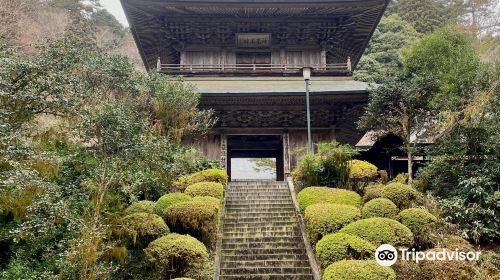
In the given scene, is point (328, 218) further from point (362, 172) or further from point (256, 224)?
point (362, 172)

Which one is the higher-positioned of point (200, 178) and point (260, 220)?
point (200, 178)

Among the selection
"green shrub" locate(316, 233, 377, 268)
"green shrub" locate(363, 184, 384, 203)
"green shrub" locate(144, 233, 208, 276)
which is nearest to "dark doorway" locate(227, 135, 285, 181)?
"green shrub" locate(363, 184, 384, 203)

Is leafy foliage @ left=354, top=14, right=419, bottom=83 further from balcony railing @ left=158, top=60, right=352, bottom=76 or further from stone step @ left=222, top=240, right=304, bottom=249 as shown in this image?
stone step @ left=222, top=240, right=304, bottom=249

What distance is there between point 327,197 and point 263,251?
8.08 feet

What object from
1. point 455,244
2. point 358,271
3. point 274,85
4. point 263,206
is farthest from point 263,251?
point 274,85

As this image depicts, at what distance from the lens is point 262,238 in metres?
10.3

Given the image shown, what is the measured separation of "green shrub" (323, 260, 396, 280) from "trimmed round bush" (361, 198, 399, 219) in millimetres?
2583

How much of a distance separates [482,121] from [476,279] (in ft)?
→ 16.2

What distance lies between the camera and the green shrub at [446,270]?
7.57m

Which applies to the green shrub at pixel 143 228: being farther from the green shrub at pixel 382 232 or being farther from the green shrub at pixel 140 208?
the green shrub at pixel 382 232

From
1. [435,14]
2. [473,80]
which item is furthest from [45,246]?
[435,14]

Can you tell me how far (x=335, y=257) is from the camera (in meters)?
8.12

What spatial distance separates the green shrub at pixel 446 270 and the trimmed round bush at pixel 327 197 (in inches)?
120

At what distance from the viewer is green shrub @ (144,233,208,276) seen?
802 cm
